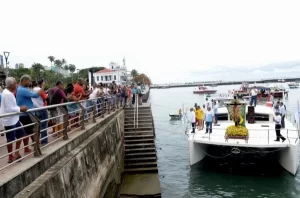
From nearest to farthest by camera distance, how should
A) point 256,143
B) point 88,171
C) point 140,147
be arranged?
1. point 88,171
2. point 256,143
3. point 140,147

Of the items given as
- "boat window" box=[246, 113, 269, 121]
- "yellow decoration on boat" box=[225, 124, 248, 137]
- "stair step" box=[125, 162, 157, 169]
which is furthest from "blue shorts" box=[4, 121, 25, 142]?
"boat window" box=[246, 113, 269, 121]

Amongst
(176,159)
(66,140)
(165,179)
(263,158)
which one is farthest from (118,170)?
(263,158)

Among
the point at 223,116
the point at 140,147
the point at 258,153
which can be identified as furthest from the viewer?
the point at 223,116

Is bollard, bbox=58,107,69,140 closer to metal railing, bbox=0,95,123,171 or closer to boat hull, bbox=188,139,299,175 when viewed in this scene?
metal railing, bbox=0,95,123,171

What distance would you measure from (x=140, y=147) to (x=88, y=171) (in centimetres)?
680

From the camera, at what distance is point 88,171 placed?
7.86m

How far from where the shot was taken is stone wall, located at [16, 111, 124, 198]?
17.3ft

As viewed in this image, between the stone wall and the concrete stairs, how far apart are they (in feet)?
2.20

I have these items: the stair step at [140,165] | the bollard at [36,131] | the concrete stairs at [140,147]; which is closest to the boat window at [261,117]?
the concrete stairs at [140,147]

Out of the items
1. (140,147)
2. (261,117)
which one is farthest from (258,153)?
(140,147)

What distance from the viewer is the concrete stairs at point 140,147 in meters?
13.4

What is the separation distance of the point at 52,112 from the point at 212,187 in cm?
795

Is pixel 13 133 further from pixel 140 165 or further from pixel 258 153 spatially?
pixel 258 153

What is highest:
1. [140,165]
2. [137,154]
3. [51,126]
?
[51,126]
